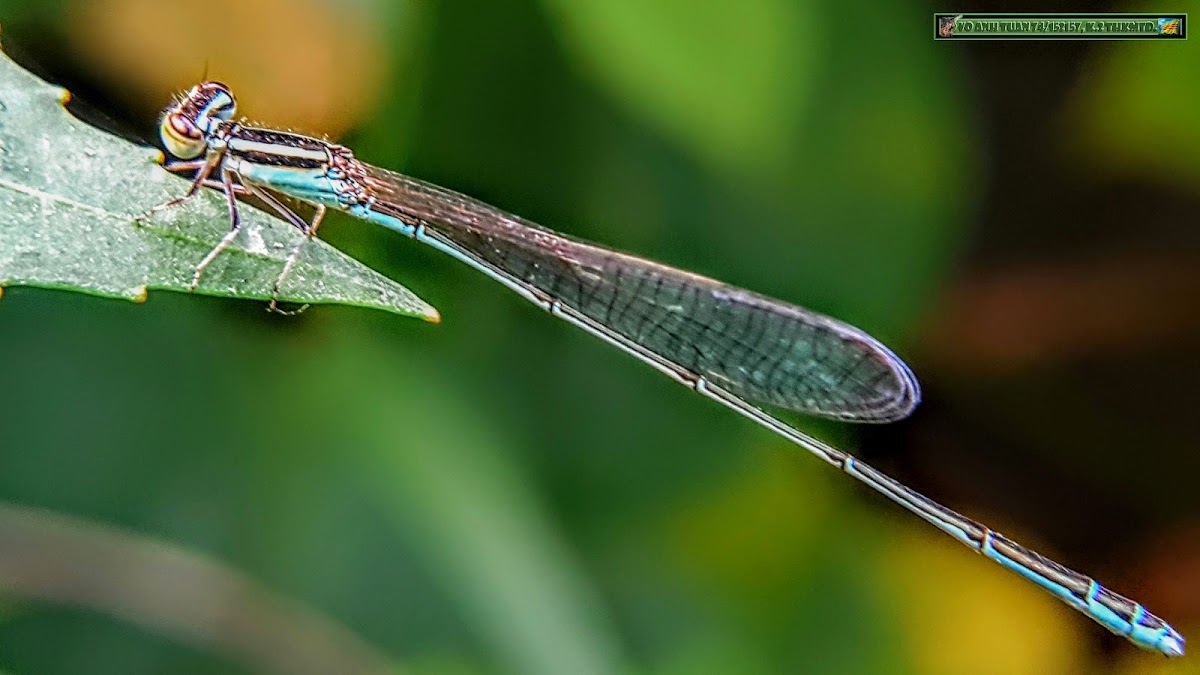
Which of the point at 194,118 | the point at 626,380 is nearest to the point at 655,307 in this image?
the point at 626,380

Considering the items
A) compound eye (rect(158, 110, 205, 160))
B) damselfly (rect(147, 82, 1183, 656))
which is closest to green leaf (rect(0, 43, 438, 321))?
compound eye (rect(158, 110, 205, 160))

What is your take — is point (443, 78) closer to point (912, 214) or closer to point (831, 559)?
point (912, 214)

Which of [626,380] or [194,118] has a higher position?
[194,118]

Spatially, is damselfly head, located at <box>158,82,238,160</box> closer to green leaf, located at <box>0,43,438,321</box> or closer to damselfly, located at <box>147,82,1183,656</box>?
damselfly, located at <box>147,82,1183,656</box>

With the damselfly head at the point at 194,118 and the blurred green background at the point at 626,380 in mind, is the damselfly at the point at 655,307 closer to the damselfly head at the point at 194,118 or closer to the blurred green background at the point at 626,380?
the damselfly head at the point at 194,118

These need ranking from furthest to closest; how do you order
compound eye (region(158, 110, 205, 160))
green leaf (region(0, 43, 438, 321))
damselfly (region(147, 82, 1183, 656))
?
1. damselfly (region(147, 82, 1183, 656))
2. compound eye (region(158, 110, 205, 160))
3. green leaf (region(0, 43, 438, 321))

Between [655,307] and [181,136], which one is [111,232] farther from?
[655,307]

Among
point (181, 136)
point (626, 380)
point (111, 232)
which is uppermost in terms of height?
point (181, 136)
